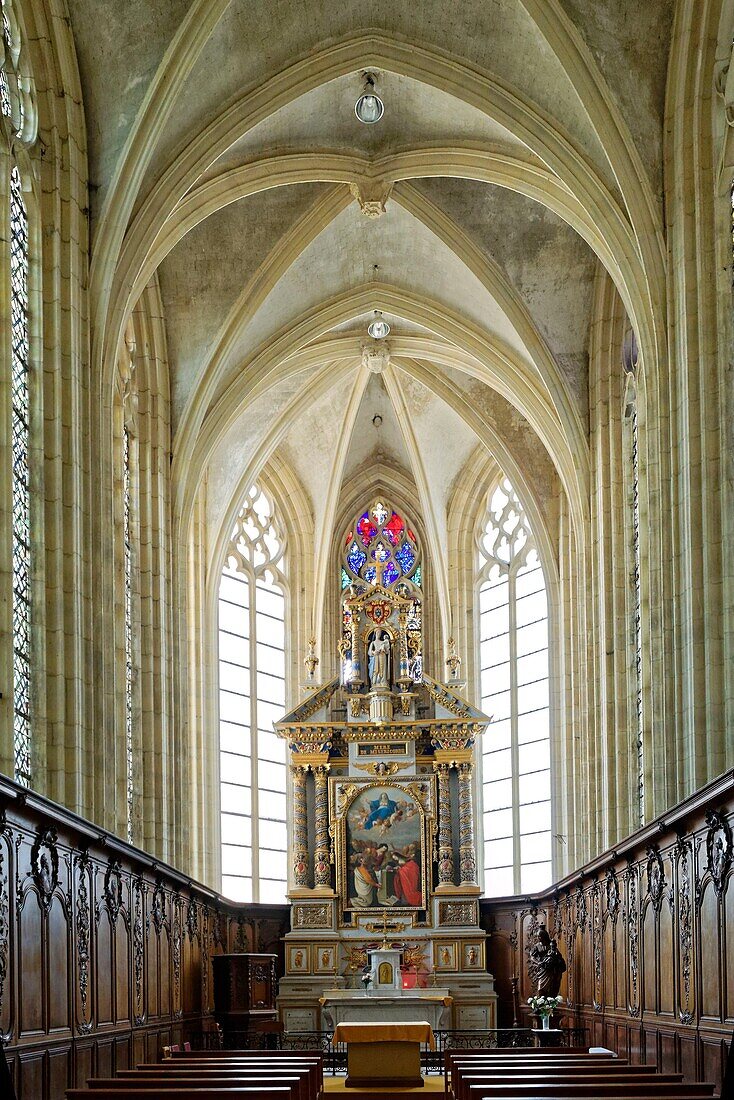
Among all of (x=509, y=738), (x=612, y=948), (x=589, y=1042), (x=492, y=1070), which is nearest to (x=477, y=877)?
(x=509, y=738)

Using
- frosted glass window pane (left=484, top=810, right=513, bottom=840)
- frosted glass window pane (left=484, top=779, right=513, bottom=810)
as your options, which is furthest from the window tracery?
frosted glass window pane (left=484, top=810, right=513, bottom=840)

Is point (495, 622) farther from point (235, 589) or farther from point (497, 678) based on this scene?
point (235, 589)

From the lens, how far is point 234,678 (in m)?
29.9

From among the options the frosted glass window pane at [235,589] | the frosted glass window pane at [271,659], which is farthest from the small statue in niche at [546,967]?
the frosted glass window pane at [235,589]

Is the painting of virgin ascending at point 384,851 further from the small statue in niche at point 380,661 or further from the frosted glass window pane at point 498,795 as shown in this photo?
the frosted glass window pane at point 498,795

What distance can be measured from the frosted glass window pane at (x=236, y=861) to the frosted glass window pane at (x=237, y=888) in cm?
16

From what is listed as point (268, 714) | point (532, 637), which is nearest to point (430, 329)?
point (532, 637)

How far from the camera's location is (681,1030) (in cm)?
1323

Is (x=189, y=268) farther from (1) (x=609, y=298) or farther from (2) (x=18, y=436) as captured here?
(2) (x=18, y=436)

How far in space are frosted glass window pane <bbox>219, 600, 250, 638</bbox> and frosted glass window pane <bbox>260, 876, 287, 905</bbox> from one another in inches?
194

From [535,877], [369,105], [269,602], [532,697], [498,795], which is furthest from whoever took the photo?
[269,602]

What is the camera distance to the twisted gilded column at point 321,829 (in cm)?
2730

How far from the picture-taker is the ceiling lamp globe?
27.2m

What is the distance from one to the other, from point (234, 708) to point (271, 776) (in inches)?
65.7
